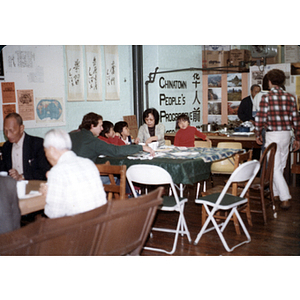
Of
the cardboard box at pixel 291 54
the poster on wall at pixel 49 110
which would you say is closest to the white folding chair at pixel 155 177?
the poster on wall at pixel 49 110

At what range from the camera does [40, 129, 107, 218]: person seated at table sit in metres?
2.31

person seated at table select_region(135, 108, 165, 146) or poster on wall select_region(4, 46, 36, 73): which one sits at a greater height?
poster on wall select_region(4, 46, 36, 73)

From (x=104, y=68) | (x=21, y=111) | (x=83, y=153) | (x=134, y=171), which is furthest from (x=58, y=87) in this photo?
(x=134, y=171)

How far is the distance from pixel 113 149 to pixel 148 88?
14.3 ft

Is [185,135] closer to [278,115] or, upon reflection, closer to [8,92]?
[278,115]

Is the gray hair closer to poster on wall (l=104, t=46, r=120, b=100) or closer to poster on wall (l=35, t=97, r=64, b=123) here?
poster on wall (l=35, t=97, r=64, b=123)

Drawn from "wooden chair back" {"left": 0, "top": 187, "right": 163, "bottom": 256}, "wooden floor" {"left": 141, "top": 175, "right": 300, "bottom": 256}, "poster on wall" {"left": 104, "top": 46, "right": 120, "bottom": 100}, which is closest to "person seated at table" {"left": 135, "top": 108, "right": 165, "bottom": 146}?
"wooden floor" {"left": 141, "top": 175, "right": 300, "bottom": 256}

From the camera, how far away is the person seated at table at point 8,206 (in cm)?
224

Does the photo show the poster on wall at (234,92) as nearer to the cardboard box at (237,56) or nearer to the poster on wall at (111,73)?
the cardboard box at (237,56)

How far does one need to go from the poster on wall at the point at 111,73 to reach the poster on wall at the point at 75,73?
703 mm

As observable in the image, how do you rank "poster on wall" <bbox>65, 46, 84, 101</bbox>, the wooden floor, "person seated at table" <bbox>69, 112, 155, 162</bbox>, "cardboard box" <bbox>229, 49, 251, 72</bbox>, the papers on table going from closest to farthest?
the papers on table
the wooden floor
"person seated at table" <bbox>69, 112, 155, 162</bbox>
"poster on wall" <bbox>65, 46, 84, 101</bbox>
"cardboard box" <bbox>229, 49, 251, 72</bbox>

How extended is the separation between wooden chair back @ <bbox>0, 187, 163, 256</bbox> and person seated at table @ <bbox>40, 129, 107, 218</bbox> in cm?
26

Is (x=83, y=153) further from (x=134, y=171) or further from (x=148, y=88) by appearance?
(x=148, y=88)

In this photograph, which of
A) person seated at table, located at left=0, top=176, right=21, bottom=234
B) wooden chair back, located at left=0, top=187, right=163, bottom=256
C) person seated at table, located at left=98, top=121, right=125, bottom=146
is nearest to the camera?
wooden chair back, located at left=0, top=187, right=163, bottom=256
